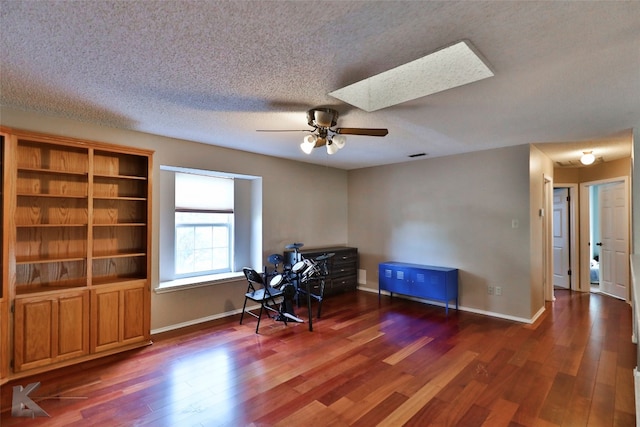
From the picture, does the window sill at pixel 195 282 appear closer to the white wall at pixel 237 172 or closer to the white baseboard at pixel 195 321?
the white wall at pixel 237 172

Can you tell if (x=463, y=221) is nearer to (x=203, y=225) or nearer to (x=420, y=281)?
(x=420, y=281)

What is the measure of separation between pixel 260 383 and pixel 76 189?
2.65m

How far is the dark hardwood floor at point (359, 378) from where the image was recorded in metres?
2.17

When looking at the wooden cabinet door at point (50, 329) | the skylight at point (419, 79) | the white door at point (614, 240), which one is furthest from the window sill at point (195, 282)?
the white door at point (614, 240)

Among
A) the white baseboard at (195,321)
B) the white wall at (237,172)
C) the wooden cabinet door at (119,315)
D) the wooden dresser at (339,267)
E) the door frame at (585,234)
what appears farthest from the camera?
the door frame at (585,234)

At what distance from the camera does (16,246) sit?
9.11ft

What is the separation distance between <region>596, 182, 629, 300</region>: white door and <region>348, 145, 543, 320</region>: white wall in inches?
96.3

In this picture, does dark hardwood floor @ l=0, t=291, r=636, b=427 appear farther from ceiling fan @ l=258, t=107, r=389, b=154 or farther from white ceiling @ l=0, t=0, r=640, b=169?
white ceiling @ l=0, t=0, r=640, b=169

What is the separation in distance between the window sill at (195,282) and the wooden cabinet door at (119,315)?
1.15 feet

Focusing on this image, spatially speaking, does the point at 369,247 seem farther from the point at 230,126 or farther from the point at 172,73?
the point at 172,73

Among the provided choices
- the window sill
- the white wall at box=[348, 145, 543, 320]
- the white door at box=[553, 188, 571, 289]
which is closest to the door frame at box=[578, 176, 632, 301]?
the white door at box=[553, 188, 571, 289]

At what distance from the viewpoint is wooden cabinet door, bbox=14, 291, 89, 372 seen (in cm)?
270

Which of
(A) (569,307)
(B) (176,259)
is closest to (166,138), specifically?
(B) (176,259)

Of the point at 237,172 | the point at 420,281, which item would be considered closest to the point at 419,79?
the point at 237,172
